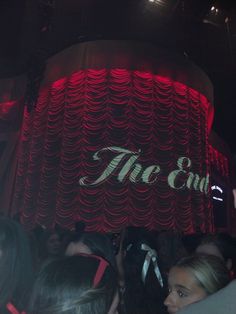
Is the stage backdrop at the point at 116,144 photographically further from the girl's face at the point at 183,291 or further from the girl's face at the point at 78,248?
the girl's face at the point at 183,291

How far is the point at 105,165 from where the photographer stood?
9586 millimetres

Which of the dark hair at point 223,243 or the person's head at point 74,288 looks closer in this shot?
the person's head at point 74,288

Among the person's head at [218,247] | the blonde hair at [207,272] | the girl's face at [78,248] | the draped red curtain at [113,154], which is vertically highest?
the draped red curtain at [113,154]

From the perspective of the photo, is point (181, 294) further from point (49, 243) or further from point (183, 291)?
point (49, 243)

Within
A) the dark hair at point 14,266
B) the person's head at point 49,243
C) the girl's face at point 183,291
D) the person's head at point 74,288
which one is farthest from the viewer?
the person's head at point 49,243

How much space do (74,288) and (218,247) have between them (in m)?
1.98

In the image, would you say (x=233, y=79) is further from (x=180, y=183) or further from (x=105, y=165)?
(x=105, y=165)

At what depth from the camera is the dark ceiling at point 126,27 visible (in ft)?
31.0

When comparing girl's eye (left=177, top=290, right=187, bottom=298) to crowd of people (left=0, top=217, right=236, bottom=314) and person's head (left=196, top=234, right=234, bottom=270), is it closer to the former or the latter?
crowd of people (left=0, top=217, right=236, bottom=314)

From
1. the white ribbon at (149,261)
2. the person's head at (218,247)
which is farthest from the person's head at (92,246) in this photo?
the person's head at (218,247)

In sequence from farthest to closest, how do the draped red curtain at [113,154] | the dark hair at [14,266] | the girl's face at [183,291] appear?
the draped red curtain at [113,154], the girl's face at [183,291], the dark hair at [14,266]

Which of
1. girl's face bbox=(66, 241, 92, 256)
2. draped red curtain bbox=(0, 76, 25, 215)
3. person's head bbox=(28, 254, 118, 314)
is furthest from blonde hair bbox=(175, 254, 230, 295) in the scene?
draped red curtain bbox=(0, 76, 25, 215)

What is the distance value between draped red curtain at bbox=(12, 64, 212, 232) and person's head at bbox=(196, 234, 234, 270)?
6.26 m

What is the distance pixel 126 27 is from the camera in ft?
35.1
